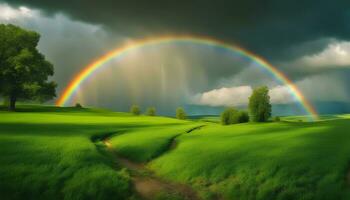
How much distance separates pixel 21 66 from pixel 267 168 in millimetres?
70965

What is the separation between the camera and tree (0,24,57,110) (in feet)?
260

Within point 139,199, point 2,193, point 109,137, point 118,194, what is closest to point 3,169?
point 2,193

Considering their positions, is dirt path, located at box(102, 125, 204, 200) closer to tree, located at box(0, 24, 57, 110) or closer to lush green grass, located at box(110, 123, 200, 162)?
lush green grass, located at box(110, 123, 200, 162)

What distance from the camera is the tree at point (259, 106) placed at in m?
83.9

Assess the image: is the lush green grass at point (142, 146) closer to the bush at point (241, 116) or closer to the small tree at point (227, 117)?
the small tree at point (227, 117)


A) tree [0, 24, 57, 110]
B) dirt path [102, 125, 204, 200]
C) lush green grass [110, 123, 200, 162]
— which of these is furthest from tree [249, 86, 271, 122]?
dirt path [102, 125, 204, 200]

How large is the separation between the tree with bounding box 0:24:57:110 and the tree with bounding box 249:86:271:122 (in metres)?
55.4

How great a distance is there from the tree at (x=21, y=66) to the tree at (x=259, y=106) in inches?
2180

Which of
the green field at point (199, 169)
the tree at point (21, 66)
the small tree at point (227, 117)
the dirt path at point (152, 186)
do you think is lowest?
the dirt path at point (152, 186)

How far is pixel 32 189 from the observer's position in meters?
21.5

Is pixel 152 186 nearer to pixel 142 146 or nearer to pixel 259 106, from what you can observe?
pixel 142 146

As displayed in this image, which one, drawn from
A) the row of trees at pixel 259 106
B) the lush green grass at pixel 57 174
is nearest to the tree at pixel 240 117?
the row of trees at pixel 259 106

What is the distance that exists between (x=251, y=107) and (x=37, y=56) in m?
58.5

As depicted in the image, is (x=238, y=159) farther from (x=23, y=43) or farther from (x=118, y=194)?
(x=23, y=43)
